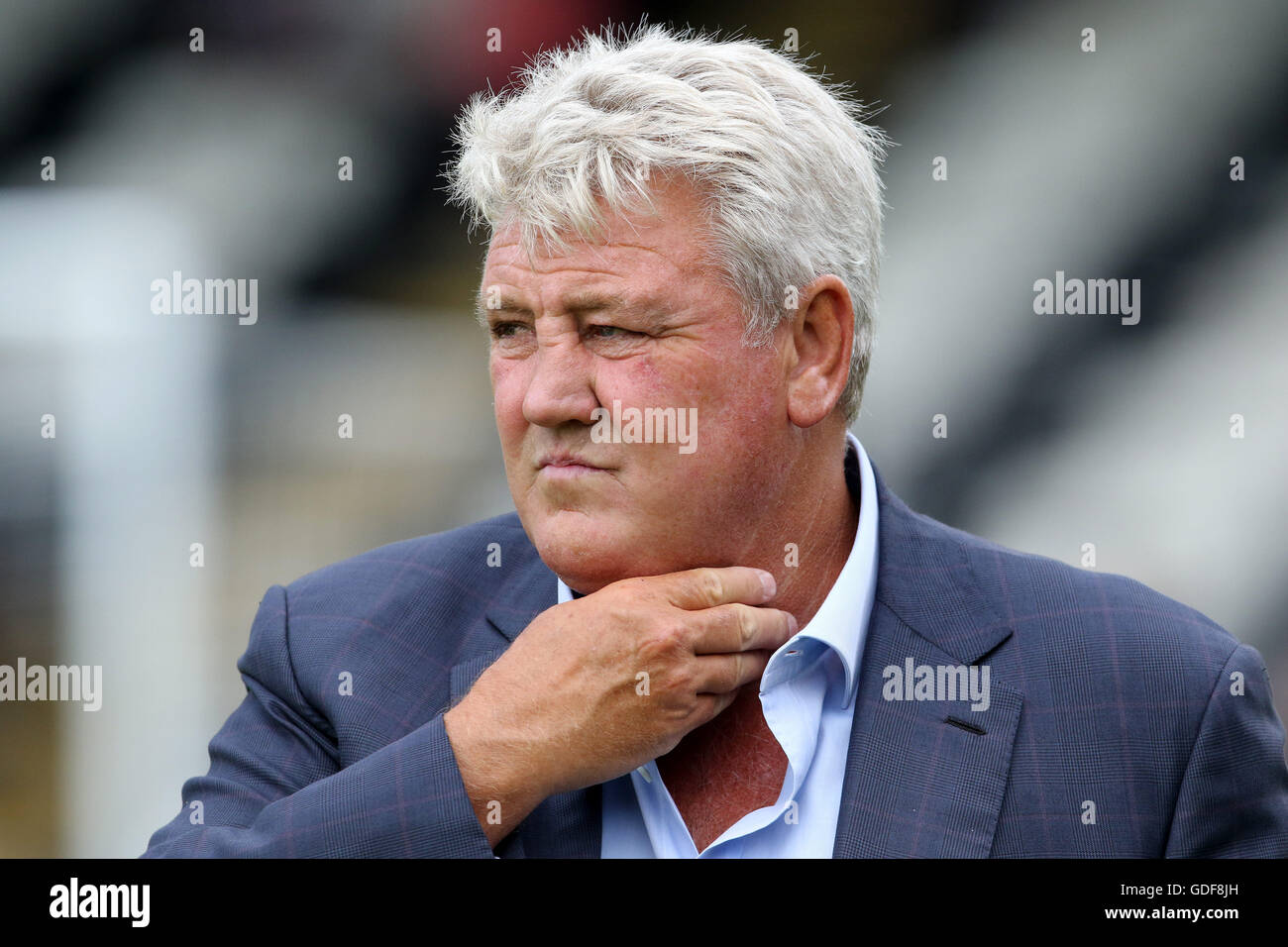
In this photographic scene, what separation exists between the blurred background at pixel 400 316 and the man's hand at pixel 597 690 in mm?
2286

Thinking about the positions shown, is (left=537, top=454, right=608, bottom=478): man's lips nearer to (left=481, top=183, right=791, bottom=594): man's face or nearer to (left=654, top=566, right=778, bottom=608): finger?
(left=481, top=183, right=791, bottom=594): man's face

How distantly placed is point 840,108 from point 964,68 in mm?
2160

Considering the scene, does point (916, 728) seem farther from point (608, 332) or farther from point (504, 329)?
point (504, 329)

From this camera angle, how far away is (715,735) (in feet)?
7.59

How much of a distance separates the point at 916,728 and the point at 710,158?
1.10 meters

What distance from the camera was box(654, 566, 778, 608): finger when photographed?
6.98 feet

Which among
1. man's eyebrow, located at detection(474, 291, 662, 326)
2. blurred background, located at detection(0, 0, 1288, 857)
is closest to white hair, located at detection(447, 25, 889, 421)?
man's eyebrow, located at detection(474, 291, 662, 326)

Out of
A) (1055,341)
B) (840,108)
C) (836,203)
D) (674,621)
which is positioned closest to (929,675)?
(674,621)

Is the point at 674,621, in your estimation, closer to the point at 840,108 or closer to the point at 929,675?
the point at 929,675

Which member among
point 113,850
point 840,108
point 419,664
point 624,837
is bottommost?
point 113,850

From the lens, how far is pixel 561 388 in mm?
2072

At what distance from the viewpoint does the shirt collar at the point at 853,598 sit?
2.27m

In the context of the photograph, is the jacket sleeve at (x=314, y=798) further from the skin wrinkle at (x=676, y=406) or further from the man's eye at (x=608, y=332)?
the man's eye at (x=608, y=332)

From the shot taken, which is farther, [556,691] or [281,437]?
[281,437]
